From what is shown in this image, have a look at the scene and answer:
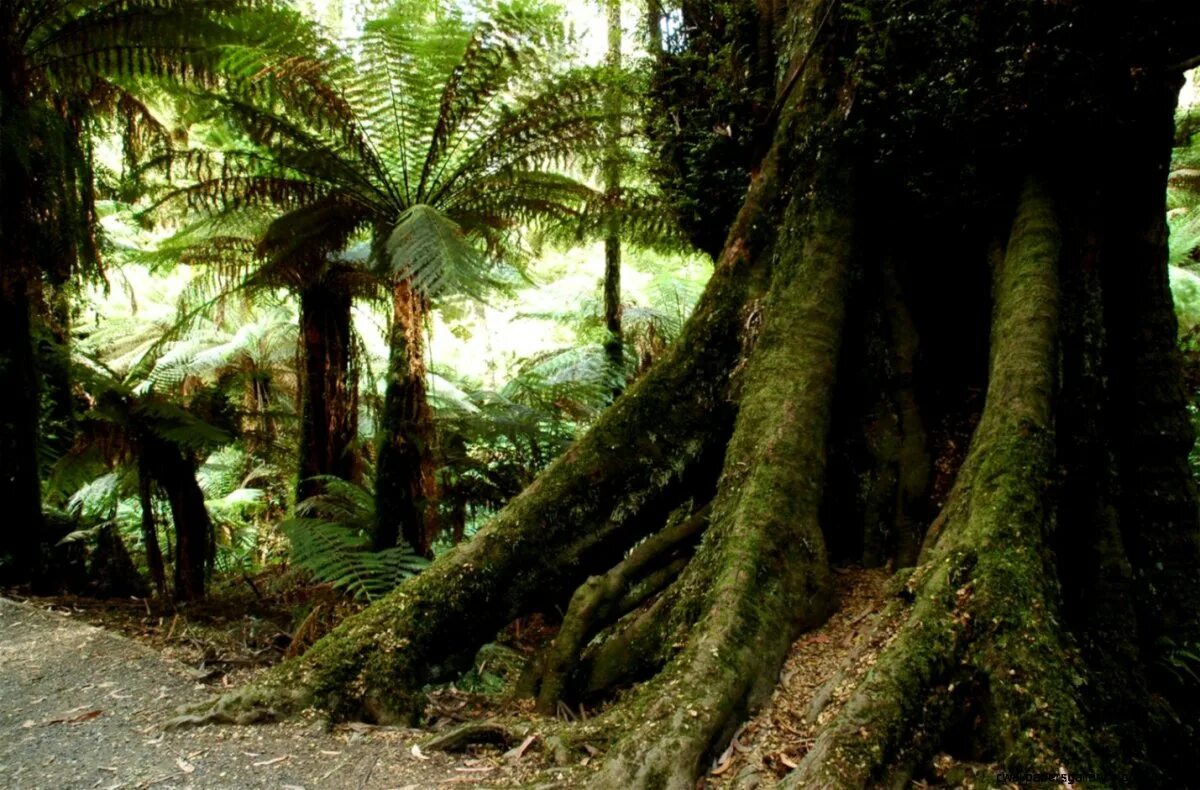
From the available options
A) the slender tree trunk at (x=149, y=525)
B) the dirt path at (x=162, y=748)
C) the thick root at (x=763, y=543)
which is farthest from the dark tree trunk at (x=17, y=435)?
the thick root at (x=763, y=543)

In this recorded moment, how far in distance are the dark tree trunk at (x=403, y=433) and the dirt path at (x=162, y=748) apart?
1748 mm

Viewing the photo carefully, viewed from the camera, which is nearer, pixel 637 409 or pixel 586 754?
pixel 586 754

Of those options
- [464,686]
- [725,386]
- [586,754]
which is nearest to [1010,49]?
[725,386]

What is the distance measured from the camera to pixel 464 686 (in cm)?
409

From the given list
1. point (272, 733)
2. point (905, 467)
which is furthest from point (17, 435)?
point (905, 467)

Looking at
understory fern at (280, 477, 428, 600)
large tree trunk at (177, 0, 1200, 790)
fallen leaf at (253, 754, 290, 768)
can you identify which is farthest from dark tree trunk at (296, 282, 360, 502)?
fallen leaf at (253, 754, 290, 768)

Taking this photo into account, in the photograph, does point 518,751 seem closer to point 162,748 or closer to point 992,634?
point 162,748

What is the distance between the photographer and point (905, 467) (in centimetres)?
316

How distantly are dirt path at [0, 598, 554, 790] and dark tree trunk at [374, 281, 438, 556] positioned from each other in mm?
1748

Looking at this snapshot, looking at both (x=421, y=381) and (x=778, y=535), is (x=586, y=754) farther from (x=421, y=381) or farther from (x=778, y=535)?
(x=421, y=381)

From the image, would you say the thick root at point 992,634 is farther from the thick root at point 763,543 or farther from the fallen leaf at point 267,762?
the fallen leaf at point 267,762

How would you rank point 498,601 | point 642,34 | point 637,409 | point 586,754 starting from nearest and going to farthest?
point 586,754 < point 498,601 < point 637,409 < point 642,34

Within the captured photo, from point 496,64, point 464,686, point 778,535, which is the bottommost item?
point 464,686

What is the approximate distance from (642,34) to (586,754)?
15.1ft
